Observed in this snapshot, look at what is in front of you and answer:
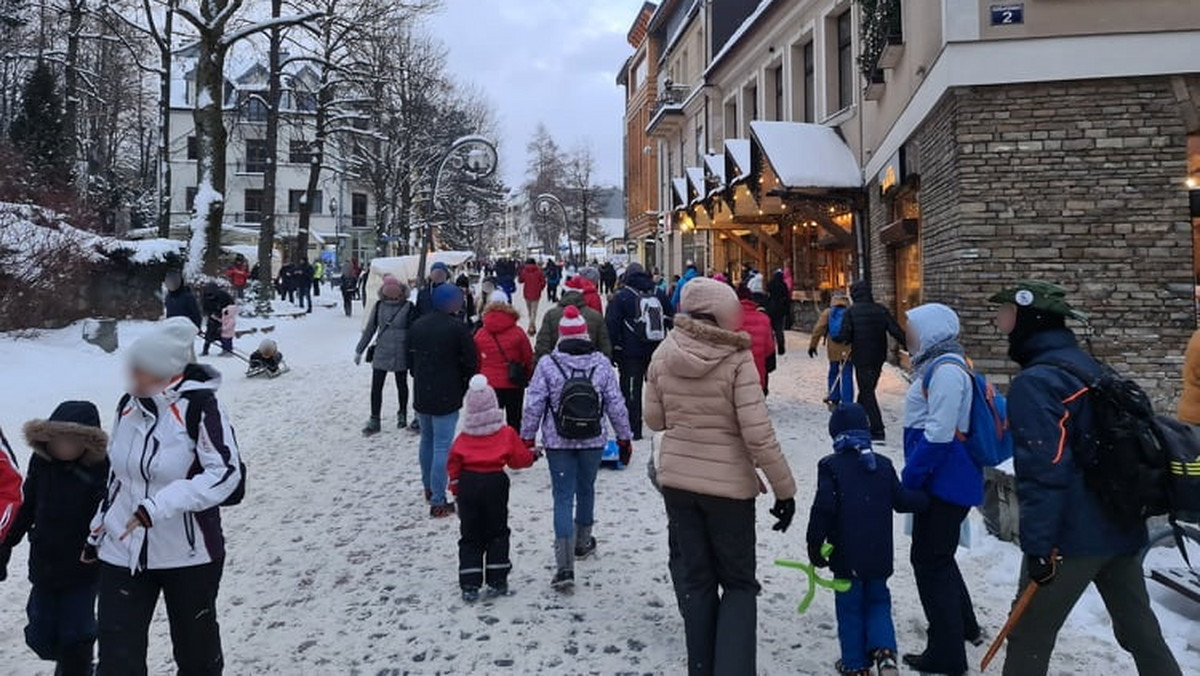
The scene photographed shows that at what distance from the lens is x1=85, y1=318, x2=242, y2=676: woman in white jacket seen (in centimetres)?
286

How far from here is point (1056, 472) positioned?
2768mm

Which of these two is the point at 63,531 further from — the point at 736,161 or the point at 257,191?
the point at 257,191

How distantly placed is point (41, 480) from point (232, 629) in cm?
143

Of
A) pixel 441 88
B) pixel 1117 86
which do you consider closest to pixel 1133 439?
pixel 1117 86

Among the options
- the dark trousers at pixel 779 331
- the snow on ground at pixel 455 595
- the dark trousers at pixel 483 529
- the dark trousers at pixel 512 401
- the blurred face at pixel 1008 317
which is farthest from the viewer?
the dark trousers at pixel 779 331

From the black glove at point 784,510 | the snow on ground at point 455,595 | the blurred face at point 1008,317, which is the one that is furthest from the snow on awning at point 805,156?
the black glove at point 784,510

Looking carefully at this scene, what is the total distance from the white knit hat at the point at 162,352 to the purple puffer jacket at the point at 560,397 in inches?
89.6

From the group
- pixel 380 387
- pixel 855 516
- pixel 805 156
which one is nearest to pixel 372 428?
pixel 380 387

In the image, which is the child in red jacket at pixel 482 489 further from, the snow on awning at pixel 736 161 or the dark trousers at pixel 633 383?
the snow on awning at pixel 736 161

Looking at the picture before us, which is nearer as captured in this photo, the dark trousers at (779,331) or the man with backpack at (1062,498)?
the man with backpack at (1062,498)

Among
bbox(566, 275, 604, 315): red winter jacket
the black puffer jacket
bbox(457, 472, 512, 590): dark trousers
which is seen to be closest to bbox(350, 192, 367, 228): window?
bbox(566, 275, 604, 315): red winter jacket

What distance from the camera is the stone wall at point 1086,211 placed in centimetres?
888

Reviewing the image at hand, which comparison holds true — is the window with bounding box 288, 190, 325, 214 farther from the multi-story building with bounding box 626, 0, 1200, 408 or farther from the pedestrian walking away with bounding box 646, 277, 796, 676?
the pedestrian walking away with bounding box 646, 277, 796, 676

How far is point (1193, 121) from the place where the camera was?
8914mm
